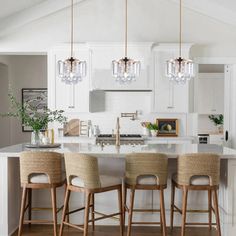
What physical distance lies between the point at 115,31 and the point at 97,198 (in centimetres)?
335

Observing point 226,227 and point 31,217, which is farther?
point 31,217

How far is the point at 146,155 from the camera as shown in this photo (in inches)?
148

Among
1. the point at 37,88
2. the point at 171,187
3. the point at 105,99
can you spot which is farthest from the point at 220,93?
the point at 171,187

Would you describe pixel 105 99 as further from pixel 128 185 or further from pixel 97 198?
pixel 128 185

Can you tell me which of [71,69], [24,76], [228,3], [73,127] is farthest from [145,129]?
[24,76]

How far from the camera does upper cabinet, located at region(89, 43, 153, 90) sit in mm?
6531

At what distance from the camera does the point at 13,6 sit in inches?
254

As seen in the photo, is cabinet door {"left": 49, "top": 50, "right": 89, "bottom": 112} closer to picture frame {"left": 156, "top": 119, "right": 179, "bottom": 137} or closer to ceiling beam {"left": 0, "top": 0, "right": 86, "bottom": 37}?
ceiling beam {"left": 0, "top": 0, "right": 86, "bottom": 37}

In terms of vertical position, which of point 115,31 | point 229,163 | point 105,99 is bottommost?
point 229,163

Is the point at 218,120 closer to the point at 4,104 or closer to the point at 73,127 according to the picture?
the point at 73,127

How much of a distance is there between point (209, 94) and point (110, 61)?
331 cm

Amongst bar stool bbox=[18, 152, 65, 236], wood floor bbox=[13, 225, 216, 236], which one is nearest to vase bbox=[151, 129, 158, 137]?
wood floor bbox=[13, 225, 216, 236]

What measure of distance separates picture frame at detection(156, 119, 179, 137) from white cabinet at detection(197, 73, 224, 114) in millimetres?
2279

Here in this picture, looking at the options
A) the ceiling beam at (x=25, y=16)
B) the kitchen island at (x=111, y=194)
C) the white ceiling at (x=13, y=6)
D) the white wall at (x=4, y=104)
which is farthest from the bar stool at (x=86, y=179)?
the white wall at (x=4, y=104)
